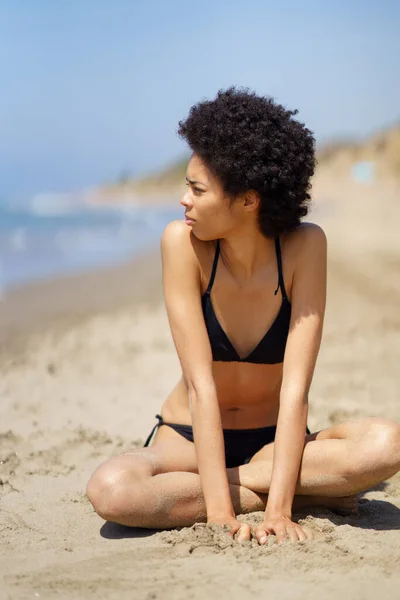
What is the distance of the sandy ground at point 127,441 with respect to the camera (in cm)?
250

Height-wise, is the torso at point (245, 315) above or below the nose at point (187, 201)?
below

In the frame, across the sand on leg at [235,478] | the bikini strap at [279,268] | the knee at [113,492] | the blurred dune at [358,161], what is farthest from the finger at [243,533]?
the blurred dune at [358,161]

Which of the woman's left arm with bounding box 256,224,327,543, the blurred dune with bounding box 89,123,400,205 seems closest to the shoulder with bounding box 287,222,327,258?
the woman's left arm with bounding box 256,224,327,543

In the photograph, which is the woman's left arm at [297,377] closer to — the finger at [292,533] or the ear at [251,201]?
the finger at [292,533]

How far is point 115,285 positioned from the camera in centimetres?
1022

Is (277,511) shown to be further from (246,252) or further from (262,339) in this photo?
(246,252)

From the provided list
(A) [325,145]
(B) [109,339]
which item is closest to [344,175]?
(A) [325,145]

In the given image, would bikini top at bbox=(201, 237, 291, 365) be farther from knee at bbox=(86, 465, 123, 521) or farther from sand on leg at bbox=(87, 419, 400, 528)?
knee at bbox=(86, 465, 123, 521)

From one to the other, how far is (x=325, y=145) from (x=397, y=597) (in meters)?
57.7

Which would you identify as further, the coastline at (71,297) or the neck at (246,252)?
the coastline at (71,297)

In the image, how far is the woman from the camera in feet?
9.69

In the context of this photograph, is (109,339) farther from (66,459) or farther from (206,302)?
(206,302)

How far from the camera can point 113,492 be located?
2912 millimetres

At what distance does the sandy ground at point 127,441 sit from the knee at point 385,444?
10.5 inches
